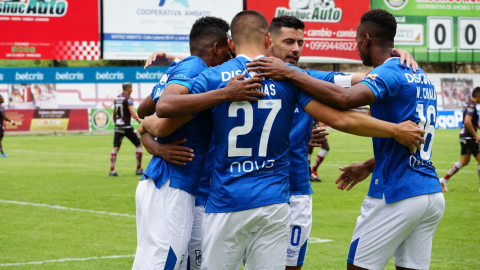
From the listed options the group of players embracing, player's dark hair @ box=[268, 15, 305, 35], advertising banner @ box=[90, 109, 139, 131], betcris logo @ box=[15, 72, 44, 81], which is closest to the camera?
the group of players embracing

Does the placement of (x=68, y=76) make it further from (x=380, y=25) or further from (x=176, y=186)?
(x=380, y=25)

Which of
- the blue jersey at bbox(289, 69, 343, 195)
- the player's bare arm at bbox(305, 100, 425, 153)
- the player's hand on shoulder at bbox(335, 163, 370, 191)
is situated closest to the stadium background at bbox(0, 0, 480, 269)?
the blue jersey at bbox(289, 69, 343, 195)

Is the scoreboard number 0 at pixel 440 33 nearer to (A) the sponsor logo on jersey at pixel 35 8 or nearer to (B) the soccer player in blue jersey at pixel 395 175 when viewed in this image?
(A) the sponsor logo on jersey at pixel 35 8

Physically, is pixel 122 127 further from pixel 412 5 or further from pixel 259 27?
pixel 412 5

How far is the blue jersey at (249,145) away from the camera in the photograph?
150 inches

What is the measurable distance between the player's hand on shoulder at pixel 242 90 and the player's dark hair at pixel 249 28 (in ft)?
1.19

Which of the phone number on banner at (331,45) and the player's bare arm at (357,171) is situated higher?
the phone number on banner at (331,45)

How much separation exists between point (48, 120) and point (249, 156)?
1313 inches

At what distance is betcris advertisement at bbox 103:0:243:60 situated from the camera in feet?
115

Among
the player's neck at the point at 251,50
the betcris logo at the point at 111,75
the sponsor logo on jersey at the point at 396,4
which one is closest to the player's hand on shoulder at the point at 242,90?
the player's neck at the point at 251,50

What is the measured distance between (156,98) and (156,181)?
58cm

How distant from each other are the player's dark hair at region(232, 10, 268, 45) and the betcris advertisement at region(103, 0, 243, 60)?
31.9 m

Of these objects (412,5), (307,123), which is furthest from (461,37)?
(307,123)

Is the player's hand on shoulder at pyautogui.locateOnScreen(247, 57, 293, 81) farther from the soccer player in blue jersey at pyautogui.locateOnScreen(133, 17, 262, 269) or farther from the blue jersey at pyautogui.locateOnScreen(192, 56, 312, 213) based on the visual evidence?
the soccer player in blue jersey at pyautogui.locateOnScreen(133, 17, 262, 269)
